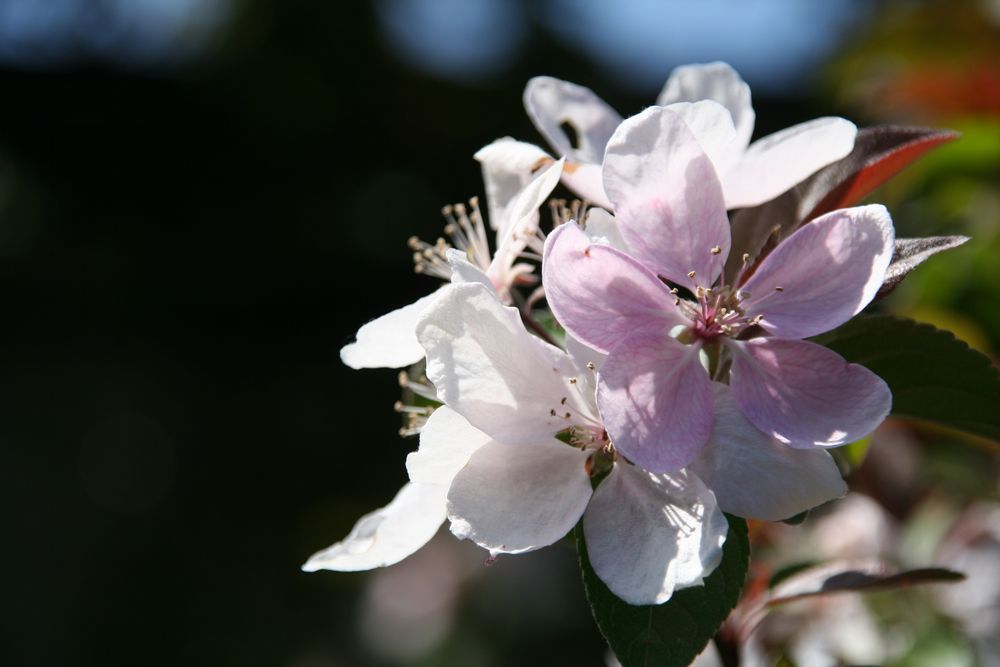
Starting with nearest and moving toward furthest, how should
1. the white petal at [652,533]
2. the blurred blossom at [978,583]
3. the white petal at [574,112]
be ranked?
the white petal at [652,533] → the white petal at [574,112] → the blurred blossom at [978,583]

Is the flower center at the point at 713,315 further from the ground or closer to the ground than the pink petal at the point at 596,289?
closer to the ground

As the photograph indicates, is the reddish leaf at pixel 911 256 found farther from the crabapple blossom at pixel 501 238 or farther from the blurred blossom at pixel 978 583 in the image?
the blurred blossom at pixel 978 583

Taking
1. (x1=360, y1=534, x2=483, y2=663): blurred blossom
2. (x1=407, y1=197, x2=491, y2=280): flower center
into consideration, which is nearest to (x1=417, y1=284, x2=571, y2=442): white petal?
(x1=407, y1=197, x2=491, y2=280): flower center

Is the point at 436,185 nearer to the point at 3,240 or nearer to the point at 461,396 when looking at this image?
the point at 3,240

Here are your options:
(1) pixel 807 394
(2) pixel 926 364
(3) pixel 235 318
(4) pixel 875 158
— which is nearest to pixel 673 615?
(1) pixel 807 394

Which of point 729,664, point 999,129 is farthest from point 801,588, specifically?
point 999,129

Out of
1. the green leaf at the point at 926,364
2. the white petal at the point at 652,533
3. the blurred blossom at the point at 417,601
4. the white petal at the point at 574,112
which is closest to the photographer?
the white petal at the point at 652,533

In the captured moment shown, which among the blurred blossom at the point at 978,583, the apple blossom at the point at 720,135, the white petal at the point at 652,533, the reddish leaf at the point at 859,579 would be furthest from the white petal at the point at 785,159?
the blurred blossom at the point at 978,583

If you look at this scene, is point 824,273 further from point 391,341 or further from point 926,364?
point 391,341
